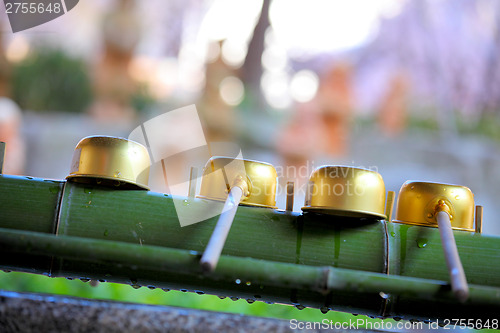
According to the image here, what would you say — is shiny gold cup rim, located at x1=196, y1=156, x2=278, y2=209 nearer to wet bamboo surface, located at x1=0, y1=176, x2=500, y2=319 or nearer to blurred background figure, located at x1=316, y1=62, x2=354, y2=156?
wet bamboo surface, located at x1=0, y1=176, x2=500, y2=319

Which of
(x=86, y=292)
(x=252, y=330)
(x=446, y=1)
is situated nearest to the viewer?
(x=252, y=330)

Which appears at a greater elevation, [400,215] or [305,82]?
[305,82]

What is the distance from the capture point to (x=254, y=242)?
69cm

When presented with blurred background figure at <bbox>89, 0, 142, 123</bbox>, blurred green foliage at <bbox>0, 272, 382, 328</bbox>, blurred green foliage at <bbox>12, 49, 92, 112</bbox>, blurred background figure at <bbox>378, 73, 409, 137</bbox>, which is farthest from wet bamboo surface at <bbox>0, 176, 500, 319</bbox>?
blurred background figure at <bbox>378, 73, 409, 137</bbox>

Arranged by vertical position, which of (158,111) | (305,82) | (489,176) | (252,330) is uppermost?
(305,82)

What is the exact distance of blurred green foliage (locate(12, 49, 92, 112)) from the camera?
4.58 metres

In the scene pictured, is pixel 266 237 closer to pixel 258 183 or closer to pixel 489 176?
pixel 258 183

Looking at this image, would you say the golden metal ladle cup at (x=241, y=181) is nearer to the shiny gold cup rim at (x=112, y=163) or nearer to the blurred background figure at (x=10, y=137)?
the shiny gold cup rim at (x=112, y=163)

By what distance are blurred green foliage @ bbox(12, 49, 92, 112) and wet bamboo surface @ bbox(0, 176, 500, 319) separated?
4.25 metres

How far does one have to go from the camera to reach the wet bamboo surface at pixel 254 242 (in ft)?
2.24

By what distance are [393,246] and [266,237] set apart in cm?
20

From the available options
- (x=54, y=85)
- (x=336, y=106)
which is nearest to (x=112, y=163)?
(x=336, y=106)

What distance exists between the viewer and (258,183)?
70 cm

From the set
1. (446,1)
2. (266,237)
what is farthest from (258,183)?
(446,1)
